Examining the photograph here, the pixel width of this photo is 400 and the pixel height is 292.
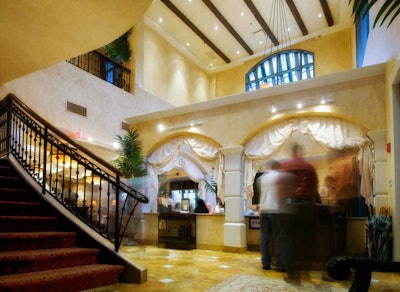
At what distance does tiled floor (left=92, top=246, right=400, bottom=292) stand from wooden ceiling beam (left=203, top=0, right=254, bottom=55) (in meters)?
8.32

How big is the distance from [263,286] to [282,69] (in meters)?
11.0

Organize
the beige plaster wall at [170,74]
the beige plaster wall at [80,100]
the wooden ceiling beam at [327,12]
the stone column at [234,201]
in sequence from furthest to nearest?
Result: the beige plaster wall at [170,74]
the wooden ceiling beam at [327,12]
the beige plaster wall at [80,100]
the stone column at [234,201]

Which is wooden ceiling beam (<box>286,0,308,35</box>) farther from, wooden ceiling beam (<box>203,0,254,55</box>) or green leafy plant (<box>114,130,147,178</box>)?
green leafy plant (<box>114,130,147,178</box>)

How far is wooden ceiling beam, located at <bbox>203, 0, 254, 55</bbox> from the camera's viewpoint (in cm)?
1069


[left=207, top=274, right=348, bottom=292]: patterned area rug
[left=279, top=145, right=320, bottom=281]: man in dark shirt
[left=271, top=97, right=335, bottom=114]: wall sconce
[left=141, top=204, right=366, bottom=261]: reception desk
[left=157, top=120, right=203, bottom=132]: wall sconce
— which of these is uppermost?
[left=271, top=97, right=335, bottom=114]: wall sconce

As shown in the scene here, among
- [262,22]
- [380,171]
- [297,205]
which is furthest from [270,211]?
[262,22]

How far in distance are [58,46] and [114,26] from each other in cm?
98

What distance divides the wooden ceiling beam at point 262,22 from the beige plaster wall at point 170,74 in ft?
12.2

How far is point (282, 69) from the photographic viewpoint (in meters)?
13.0

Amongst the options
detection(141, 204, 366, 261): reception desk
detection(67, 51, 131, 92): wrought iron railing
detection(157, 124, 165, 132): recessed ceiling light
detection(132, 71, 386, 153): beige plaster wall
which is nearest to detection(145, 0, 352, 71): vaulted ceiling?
detection(67, 51, 131, 92): wrought iron railing

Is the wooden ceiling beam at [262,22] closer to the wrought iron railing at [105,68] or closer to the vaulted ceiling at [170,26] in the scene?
the vaulted ceiling at [170,26]

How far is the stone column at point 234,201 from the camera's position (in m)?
6.23

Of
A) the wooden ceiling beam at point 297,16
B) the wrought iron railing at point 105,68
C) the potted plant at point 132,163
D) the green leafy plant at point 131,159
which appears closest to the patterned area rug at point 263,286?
the potted plant at point 132,163

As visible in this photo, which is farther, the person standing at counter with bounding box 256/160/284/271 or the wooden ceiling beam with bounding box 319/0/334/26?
the wooden ceiling beam with bounding box 319/0/334/26
